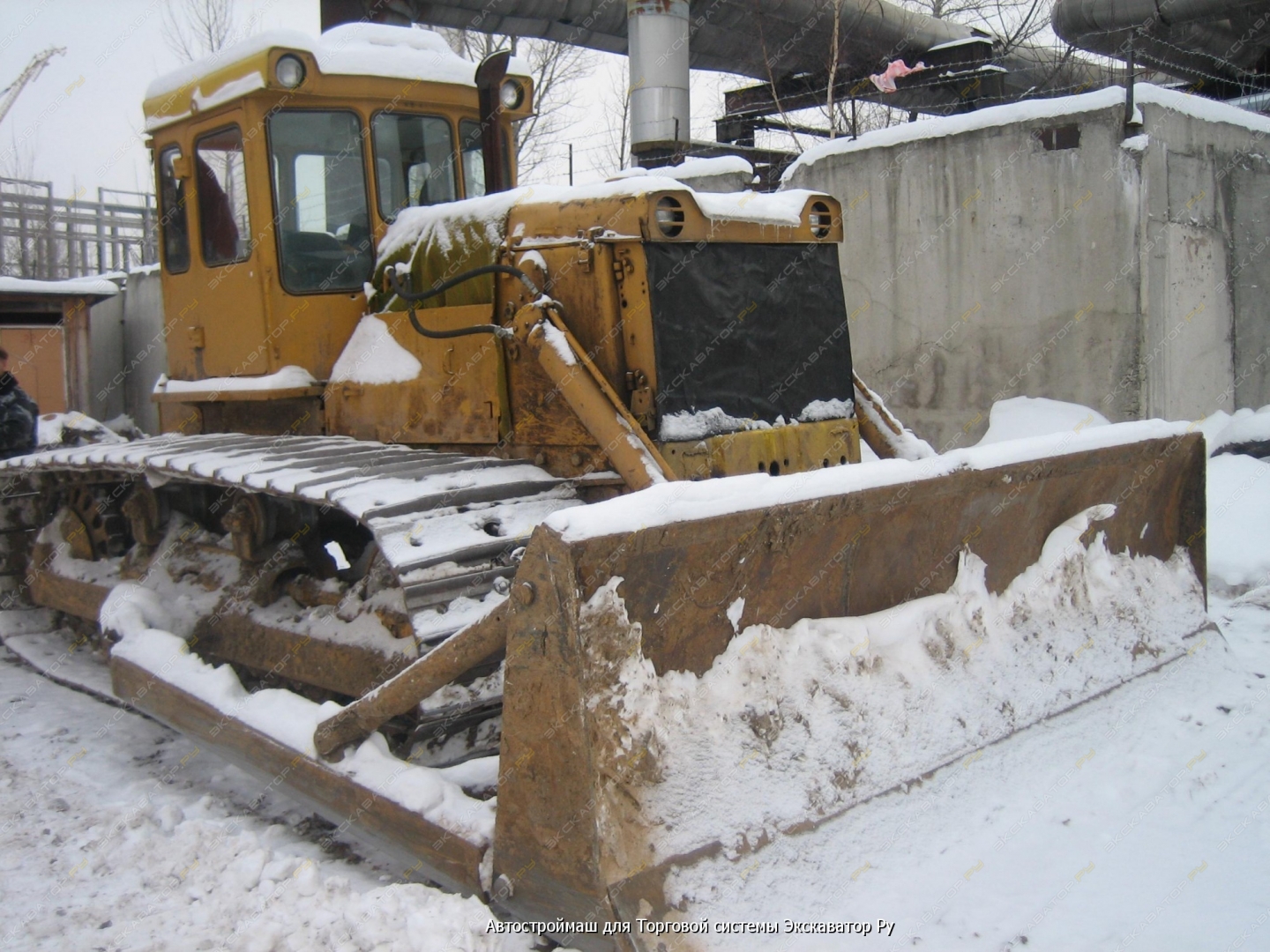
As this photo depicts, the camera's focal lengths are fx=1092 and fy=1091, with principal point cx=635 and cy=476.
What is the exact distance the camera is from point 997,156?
29.1 ft

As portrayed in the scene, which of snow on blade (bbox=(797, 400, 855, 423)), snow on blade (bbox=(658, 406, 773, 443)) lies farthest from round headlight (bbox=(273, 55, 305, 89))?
A: snow on blade (bbox=(797, 400, 855, 423))

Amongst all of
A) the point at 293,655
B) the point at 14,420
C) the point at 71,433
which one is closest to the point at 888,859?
the point at 293,655

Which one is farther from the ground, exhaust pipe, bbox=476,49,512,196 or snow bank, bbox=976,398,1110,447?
exhaust pipe, bbox=476,49,512,196

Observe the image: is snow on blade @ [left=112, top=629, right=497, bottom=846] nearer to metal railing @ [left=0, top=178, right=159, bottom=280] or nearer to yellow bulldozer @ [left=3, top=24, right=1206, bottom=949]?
yellow bulldozer @ [left=3, top=24, right=1206, bottom=949]

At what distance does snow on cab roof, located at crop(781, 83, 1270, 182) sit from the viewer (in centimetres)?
830

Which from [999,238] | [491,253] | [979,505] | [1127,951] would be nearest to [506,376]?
[491,253]

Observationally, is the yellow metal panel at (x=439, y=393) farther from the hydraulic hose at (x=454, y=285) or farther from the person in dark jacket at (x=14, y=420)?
the person in dark jacket at (x=14, y=420)

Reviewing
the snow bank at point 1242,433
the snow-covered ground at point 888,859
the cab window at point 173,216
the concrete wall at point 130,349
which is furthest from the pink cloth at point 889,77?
the concrete wall at point 130,349

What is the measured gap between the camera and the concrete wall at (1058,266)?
8234 millimetres

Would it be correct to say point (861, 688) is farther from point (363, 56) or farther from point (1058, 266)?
point (1058, 266)

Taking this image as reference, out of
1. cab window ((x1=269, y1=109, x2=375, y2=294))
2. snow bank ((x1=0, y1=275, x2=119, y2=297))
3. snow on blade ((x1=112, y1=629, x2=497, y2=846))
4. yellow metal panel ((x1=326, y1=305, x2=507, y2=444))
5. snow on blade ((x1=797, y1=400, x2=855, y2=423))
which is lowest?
snow on blade ((x1=112, y1=629, x2=497, y2=846))

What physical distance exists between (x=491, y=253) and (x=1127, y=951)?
3.11 meters

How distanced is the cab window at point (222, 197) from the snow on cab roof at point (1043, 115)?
627cm

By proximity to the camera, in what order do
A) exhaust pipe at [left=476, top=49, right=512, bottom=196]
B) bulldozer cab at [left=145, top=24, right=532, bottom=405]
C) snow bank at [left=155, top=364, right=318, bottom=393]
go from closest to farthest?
bulldozer cab at [left=145, top=24, right=532, bottom=405] → snow bank at [left=155, top=364, right=318, bottom=393] → exhaust pipe at [left=476, top=49, right=512, bottom=196]
